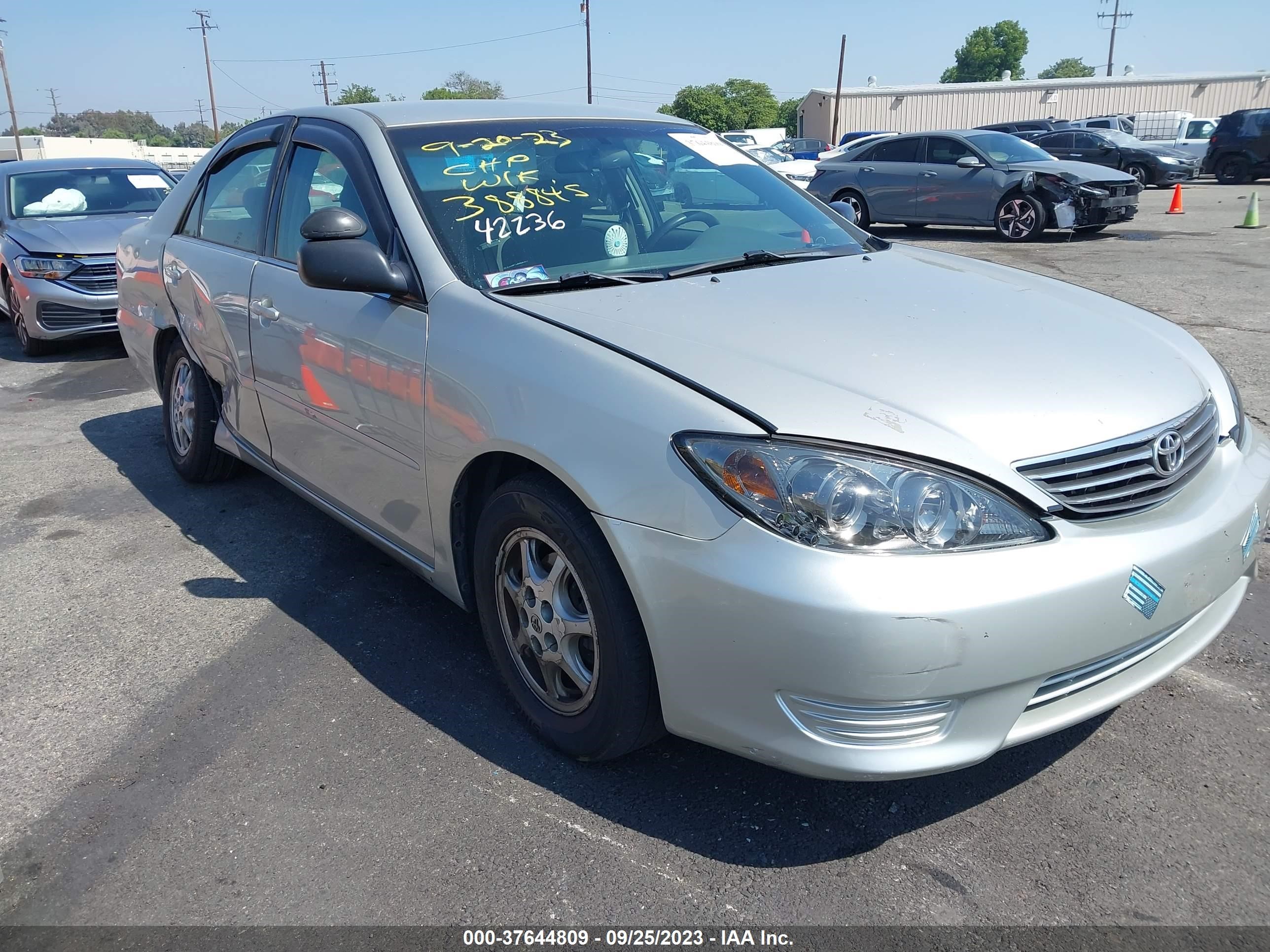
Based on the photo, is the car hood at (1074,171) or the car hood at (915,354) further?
the car hood at (1074,171)

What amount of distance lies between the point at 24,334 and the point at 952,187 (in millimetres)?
11007

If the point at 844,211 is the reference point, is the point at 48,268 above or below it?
below

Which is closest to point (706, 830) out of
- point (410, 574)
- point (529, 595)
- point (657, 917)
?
point (657, 917)

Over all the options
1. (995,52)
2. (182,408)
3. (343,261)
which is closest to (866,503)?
(343,261)

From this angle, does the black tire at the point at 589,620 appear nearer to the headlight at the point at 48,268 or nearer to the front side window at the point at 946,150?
the headlight at the point at 48,268

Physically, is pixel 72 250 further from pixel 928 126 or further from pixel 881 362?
pixel 928 126

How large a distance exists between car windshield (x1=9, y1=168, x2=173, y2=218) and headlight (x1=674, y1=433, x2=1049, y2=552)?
8.80 meters

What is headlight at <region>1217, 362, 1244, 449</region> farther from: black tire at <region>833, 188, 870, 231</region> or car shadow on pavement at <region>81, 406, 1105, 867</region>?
black tire at <region>833, 188, 870, 231</region>

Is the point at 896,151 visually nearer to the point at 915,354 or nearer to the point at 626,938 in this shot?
the point at 915,354

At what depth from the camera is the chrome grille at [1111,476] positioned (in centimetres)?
206

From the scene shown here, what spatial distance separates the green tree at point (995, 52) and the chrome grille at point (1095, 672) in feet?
390

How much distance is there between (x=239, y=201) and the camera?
13.3 ft

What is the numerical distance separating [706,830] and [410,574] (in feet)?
6.07

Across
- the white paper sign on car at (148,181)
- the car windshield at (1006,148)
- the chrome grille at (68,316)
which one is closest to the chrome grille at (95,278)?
the chrome grille at (68,316)
